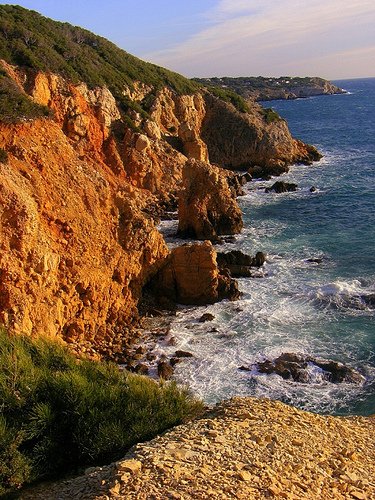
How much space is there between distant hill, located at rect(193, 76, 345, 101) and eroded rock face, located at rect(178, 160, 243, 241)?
115 m

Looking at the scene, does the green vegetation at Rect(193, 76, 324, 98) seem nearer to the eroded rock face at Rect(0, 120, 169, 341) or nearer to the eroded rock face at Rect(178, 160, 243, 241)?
the eroded rock face at Rect(178, 160, 243, 241)

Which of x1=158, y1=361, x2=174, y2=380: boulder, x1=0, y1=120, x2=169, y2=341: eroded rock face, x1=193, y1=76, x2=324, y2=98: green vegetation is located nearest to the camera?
x1=0, y1=120, x2=169, y2=341: eroded rock face

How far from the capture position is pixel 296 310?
22078mm

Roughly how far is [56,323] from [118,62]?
43293 millimetres

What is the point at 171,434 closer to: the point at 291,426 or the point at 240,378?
the point at 291,426

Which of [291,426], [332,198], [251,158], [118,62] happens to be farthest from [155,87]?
[291,426]

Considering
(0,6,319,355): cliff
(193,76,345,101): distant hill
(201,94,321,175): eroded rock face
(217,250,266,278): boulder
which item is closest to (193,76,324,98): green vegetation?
(193,76,345,101): distant hill

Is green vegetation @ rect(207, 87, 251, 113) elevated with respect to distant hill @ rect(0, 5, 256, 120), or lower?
lower

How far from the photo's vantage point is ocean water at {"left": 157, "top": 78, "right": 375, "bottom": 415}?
16.7m

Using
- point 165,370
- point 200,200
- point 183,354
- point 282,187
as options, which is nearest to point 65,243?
point 165,370

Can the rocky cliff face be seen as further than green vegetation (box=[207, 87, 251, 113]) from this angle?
No

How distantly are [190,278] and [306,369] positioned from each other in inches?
297

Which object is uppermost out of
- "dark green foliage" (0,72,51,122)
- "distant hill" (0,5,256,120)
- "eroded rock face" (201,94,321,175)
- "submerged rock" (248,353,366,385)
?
"distant hill" (0,5,256,120)

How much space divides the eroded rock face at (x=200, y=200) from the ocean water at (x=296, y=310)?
1.71m
